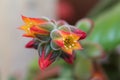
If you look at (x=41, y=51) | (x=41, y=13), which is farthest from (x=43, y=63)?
(x=41, y=13)

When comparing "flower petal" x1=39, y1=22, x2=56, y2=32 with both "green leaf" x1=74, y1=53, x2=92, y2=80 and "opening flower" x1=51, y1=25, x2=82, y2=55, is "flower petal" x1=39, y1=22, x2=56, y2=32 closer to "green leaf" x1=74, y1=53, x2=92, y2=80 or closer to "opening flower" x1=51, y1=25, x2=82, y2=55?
"opening flower" x1=51, y1=25, x2=82, y2=55

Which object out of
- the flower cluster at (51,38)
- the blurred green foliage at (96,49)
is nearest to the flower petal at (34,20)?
the flower cluster at (51,38)

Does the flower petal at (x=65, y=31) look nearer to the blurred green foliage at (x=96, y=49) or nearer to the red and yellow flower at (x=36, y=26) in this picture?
the red and yellow flower at (x=36, y=26)

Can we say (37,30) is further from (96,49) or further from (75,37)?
(96,49)

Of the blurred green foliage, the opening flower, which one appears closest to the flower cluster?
the opening flower

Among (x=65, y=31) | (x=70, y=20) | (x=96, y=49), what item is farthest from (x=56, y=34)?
(x=70, y=20)
